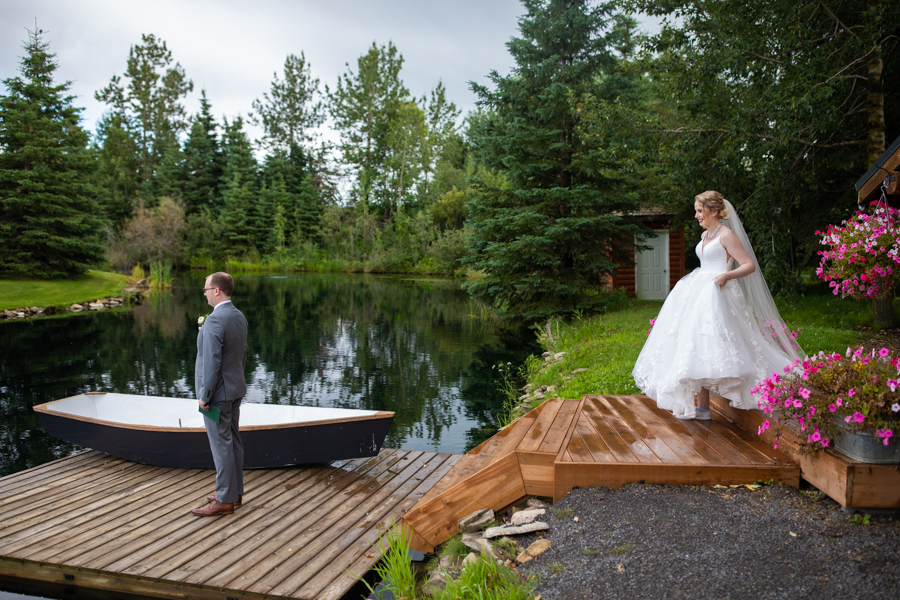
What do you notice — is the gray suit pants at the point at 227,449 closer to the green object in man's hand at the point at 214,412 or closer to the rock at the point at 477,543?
the green object in man's hand at the point at 214,412

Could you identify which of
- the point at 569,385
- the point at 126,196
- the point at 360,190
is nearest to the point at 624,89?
the point at 569,385

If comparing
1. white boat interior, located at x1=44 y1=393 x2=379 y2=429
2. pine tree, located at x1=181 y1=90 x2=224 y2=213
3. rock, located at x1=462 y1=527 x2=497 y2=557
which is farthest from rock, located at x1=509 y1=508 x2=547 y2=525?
pine tree, located at x1=181 y1=90 x2=224 y2=213

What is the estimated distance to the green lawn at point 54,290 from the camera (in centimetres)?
2139

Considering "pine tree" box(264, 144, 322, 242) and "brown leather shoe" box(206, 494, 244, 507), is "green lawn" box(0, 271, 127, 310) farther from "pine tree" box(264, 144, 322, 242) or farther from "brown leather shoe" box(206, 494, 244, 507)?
"pine tree" box(264, 144, 322, 242)

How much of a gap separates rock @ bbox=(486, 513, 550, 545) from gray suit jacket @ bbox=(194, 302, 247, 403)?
7.67 ft

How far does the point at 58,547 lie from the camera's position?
434 centimetres

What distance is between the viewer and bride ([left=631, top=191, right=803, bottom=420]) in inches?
166

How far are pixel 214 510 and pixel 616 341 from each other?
806cm

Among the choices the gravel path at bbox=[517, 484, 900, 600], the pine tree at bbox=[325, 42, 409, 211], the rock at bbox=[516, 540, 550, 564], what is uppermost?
the pine tree at bbox=[325, 42, 409, 211]

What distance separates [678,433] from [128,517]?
4694mm

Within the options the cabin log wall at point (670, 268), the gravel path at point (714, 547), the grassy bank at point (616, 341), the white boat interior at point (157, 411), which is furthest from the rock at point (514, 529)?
the cabin log wall at point (670, 268)

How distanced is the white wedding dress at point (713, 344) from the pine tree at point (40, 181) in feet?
87.1

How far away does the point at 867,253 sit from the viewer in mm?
4270

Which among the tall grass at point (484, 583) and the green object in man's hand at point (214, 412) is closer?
the tall grass at point (484, 583)
